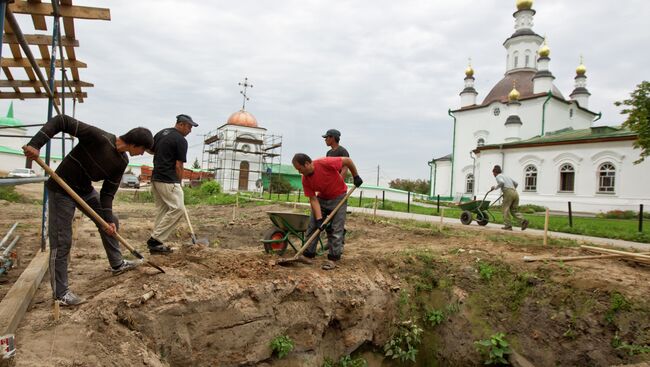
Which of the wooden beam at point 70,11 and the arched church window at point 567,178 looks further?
the arched church window at point 567,178

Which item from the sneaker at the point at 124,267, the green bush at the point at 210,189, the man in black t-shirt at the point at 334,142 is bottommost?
the sneaker at the point at 124,267

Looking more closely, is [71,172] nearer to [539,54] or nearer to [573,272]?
[573,272]

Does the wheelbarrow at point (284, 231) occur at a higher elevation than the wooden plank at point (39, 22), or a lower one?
lower

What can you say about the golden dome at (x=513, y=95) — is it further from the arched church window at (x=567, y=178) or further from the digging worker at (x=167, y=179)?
the digging worker at (x=167, y=179)

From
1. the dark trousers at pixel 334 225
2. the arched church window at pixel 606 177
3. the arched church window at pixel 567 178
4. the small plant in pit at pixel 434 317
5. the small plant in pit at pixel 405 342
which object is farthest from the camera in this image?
the arched church window at pixel 567 178

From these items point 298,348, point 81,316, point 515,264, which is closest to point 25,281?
point 81,316

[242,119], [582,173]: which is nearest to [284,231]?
[582,173]

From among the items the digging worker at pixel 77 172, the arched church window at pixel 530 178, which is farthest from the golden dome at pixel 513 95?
the digging worker at pixel 77 172

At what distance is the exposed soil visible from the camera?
3.26 meters

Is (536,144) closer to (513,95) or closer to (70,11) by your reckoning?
(513,95)

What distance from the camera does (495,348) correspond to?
488cm

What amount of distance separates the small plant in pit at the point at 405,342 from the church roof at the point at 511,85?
28.5 metres

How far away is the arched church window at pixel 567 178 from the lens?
21500mm

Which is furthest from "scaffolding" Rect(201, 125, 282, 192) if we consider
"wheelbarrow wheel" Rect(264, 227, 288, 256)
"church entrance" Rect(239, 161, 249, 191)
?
"wheelbarrow wheel" Rect(264, 227, 288, 256)
